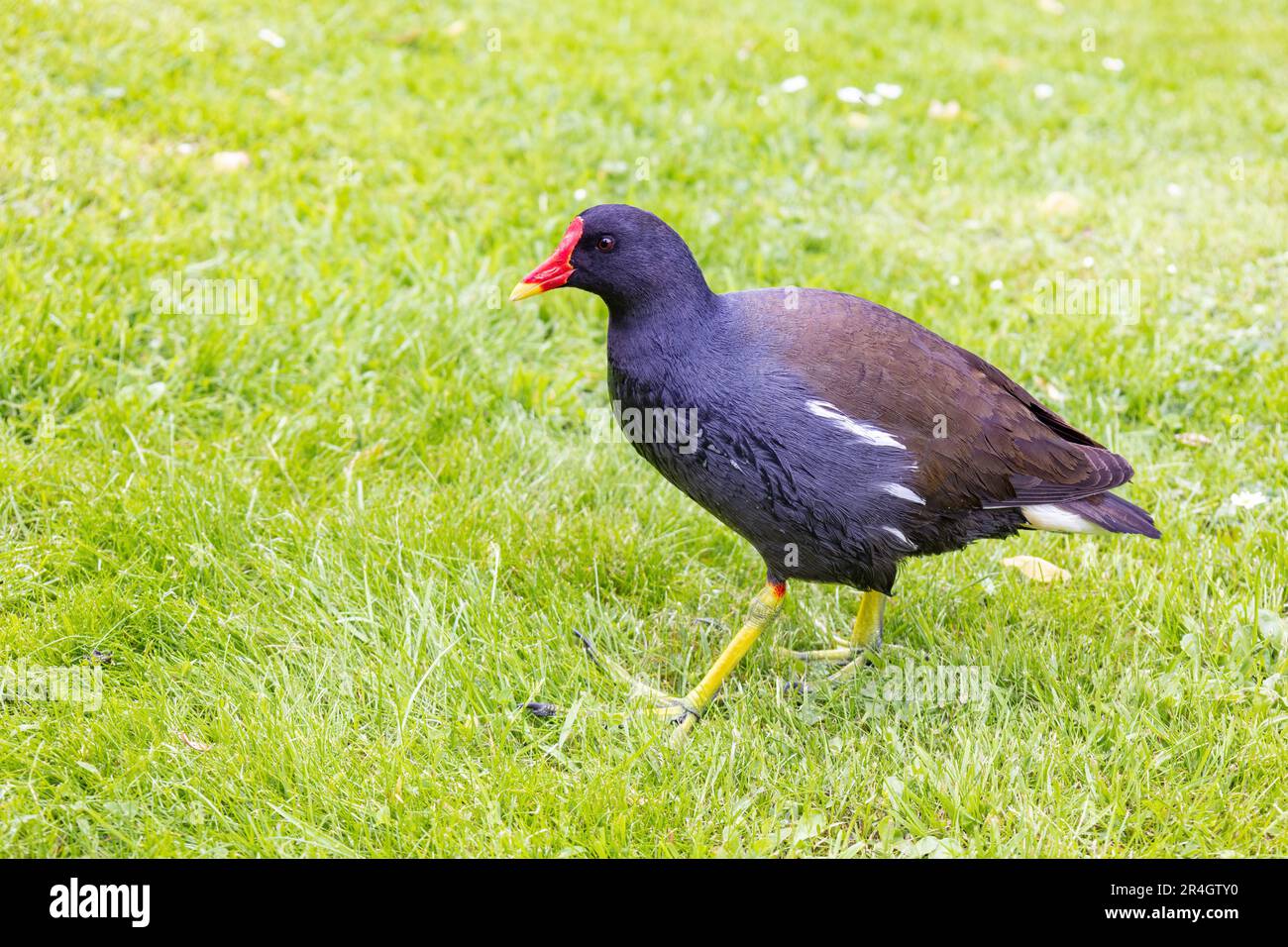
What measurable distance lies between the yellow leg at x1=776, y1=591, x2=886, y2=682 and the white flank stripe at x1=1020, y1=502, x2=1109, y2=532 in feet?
1.69

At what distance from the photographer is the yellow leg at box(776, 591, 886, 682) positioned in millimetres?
3500

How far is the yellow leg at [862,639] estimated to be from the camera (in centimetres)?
350

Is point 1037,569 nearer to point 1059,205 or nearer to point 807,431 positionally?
point 807,431

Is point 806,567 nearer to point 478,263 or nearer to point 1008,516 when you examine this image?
point 1008,516

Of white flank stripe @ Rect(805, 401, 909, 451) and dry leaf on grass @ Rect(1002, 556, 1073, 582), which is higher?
white flank stripe @ Rect(805, 401, 909, 451)

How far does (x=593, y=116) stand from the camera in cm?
603

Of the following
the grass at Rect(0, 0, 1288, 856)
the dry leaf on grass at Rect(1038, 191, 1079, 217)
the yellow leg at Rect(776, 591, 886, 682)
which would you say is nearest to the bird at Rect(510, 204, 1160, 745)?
the yellow leg at Rect(776, 591, 886, 682)

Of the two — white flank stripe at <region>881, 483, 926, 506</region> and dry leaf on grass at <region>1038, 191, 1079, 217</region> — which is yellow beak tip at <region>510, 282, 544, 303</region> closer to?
white flank stripe at <region>881, 483, 926, 506</region>

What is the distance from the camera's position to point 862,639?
3539 mm

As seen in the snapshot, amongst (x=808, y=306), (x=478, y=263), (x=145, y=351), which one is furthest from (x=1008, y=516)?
(x=145, y=351)

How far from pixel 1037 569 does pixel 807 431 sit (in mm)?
1164

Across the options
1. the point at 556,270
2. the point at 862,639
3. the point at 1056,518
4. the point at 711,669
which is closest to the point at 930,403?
the point at 1056,518

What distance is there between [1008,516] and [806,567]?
592mm

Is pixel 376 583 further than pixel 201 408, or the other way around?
pixel 201 408
